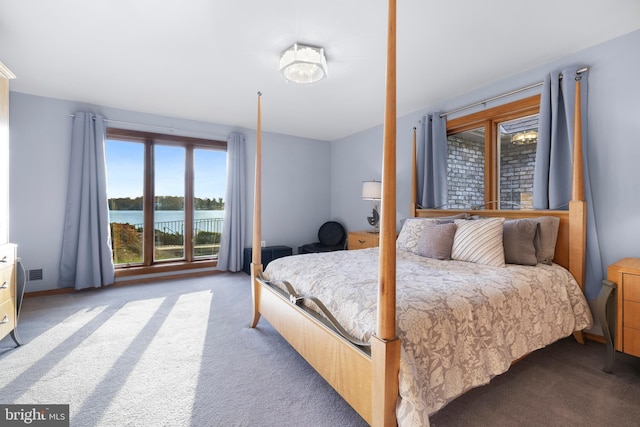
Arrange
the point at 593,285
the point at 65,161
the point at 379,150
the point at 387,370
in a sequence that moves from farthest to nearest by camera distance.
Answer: the point at 379,150, the point at 65,161, the point at 593,285, the point at 387,370

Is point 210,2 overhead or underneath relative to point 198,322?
overhead

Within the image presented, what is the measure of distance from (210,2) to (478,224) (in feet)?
8.16

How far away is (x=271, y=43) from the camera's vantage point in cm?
219

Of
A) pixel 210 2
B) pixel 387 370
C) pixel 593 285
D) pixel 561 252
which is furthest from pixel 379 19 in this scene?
pixel 593 285

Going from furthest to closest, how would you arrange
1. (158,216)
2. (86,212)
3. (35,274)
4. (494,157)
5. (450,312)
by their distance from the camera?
(158,216) → (86,212) → (35,274) → (494,157) → (450,312)

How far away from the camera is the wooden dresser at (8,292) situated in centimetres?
192

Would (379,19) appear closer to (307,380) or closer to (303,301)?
(303,301)

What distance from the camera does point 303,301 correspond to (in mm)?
1785

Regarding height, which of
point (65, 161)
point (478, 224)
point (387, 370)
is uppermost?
point (65, 161)

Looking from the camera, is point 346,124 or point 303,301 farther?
point 346,124

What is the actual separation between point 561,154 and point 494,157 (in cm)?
64

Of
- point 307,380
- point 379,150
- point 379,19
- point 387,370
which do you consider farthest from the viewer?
point 379,150

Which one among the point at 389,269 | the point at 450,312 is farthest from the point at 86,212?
the point at 450,312

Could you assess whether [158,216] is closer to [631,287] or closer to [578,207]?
[578,207]
